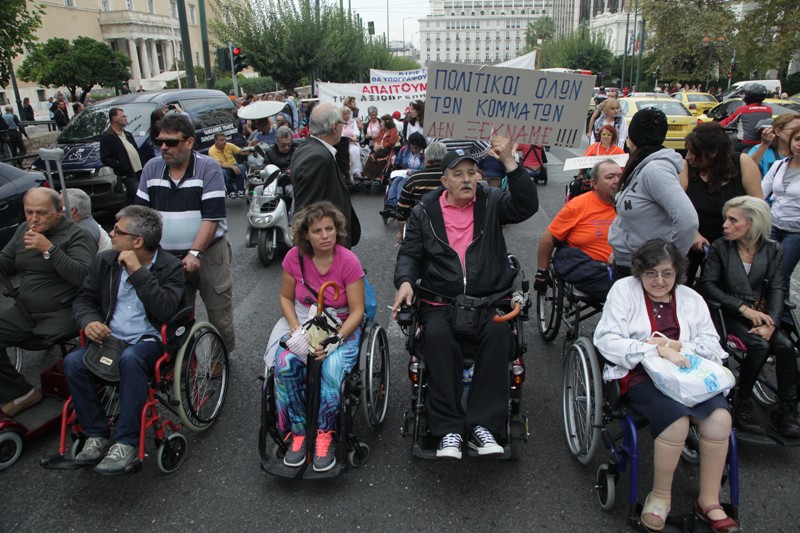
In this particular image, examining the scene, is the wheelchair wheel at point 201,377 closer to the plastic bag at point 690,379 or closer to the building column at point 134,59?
the plastic bag at point 690,379

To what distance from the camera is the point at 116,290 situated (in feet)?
11.4

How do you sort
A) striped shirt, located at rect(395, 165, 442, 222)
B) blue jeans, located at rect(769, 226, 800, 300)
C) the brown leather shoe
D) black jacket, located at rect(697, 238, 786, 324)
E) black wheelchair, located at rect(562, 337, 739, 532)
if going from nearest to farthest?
black wheelchair, located at rect(562, 337, 739, 532)
black jacket, located at rect(697, 238, 786, 324)
the brown leather shoe
blue jeans, located at rect(769, 226, 800, 300)
striped shirt, located at rect(395, 165, 442, 222)

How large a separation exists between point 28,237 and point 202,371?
1348 mm

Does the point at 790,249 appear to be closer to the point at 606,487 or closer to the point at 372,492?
the point at 606,487

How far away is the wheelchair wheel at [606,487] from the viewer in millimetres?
2838

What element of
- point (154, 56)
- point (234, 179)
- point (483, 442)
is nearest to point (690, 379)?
point (483, 442)

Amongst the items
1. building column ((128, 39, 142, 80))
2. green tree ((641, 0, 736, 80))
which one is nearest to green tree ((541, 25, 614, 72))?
green tree ((641, 0, 736, 80))

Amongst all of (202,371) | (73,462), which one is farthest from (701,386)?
(73,462)

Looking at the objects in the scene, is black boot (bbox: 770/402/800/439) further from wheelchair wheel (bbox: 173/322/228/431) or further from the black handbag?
the black handbag

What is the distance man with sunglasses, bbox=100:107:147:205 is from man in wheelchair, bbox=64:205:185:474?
5.49 metres

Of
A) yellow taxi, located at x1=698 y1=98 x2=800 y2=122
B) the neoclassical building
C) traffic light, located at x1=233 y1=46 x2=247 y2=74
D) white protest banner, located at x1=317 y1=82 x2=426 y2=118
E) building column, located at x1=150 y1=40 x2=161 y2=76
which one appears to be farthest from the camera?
building column, located at x1=150 y1=40 x2=161 y2=76

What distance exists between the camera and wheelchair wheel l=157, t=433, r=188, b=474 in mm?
3221

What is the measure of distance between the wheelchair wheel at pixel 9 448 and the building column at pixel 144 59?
6927 centimetres

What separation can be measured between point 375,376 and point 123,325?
1540 mm
